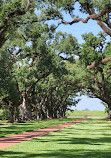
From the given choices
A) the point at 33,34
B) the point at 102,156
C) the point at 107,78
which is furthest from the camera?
the point at 107,78

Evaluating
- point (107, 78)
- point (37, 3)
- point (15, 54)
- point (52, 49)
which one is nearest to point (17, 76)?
point (15, 54)

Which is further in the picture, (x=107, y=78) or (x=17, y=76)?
(x=107, y=78)

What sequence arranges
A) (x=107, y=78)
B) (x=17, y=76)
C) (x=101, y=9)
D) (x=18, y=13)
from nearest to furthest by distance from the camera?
(x=18, y=13), (x=101, y=9), (x=17, y=76), (x=107, y=78)

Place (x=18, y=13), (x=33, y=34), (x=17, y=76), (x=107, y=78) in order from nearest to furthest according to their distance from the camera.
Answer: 1. (x=18, y=13)
2. (x=33, y=34)
3. (x=17, y=76)
4. (x=107, y=78)

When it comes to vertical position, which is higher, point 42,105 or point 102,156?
point 42,105

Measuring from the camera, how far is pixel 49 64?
137 ft

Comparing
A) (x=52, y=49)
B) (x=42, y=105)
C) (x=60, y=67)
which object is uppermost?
(x=52, y=49)

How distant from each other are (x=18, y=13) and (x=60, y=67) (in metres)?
23.0

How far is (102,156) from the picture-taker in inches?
386

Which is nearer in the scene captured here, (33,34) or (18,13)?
(18,13)

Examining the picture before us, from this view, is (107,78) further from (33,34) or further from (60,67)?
(33,34)

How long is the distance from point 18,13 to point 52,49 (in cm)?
2439

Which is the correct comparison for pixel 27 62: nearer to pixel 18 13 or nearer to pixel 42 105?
pixel 42 105

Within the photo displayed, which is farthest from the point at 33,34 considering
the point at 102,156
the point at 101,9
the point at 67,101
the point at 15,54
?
the point at 67,101
